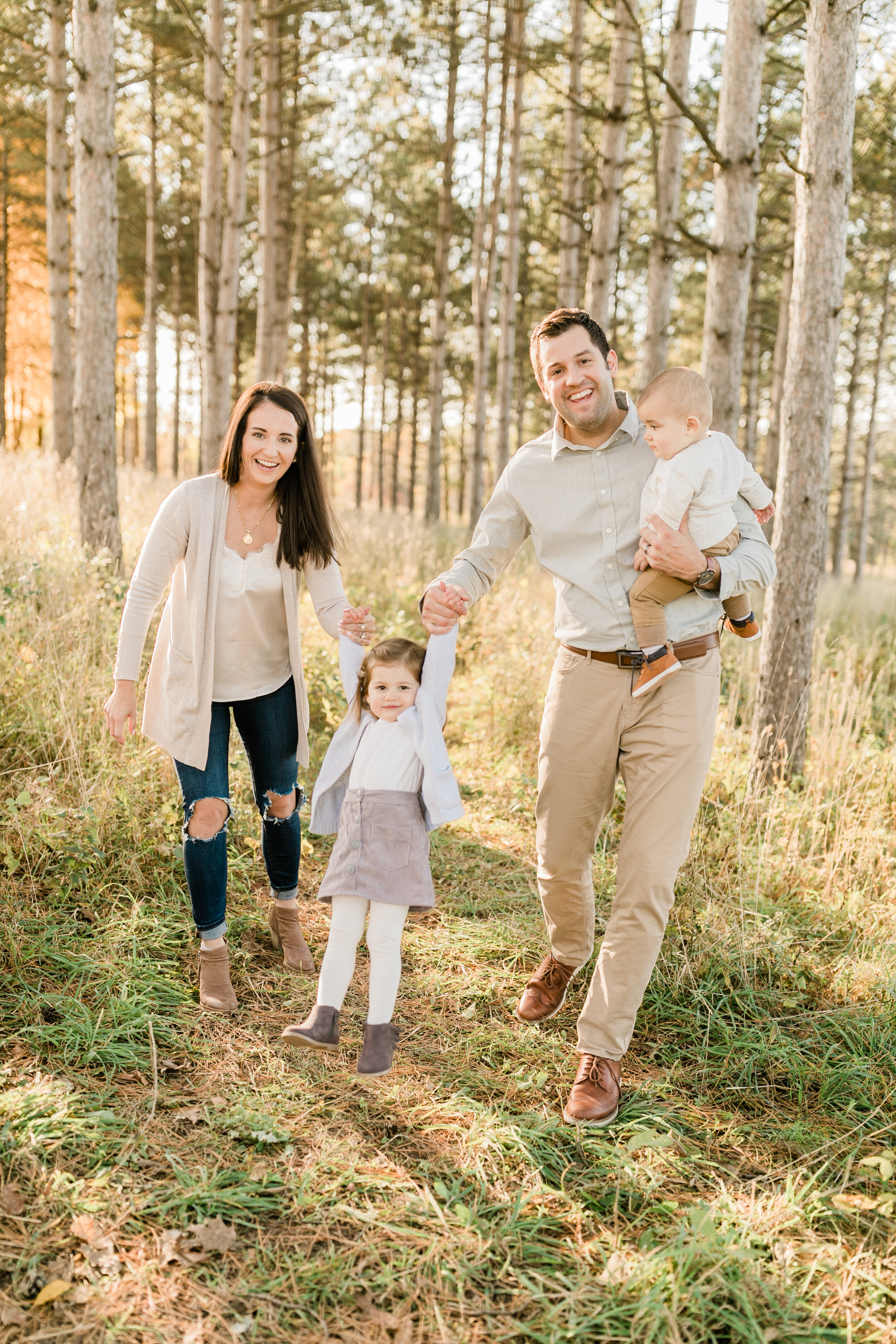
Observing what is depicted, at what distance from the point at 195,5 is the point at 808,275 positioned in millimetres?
12091

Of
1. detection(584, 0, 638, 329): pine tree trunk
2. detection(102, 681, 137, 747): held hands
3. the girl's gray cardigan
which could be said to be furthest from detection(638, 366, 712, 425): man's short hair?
detection(584, 0, 638, 329): pine tree trunk

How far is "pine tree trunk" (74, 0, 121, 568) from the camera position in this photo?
22.9 feet

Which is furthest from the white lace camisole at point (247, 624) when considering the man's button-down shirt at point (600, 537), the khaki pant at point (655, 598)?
the khaki pant at point (655, 598)

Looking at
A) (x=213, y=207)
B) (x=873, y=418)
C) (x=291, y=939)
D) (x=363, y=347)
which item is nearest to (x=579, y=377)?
(x=291, y=939)

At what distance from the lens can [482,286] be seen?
16.1 meters

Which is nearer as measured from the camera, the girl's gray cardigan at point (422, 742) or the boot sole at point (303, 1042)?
the boot sole at point (303, 1042)

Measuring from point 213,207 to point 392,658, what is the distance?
9539 mm

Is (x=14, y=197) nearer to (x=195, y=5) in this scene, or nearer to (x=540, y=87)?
(x=195, y=5)

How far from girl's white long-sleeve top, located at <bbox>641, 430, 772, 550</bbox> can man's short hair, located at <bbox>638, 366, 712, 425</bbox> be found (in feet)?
0.33

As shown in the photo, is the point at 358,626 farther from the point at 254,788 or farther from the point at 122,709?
the point at 254,788

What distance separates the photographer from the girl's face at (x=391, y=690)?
9.30 ft

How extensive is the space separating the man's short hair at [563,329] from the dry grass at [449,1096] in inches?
93.0

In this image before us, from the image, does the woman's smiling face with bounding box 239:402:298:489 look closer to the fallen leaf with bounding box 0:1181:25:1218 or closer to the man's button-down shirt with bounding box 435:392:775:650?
the man's button-down shirt with bounding box 435:392:775:650

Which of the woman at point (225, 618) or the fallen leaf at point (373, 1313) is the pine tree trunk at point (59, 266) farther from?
the fallen leaf at point (373, 1313)
